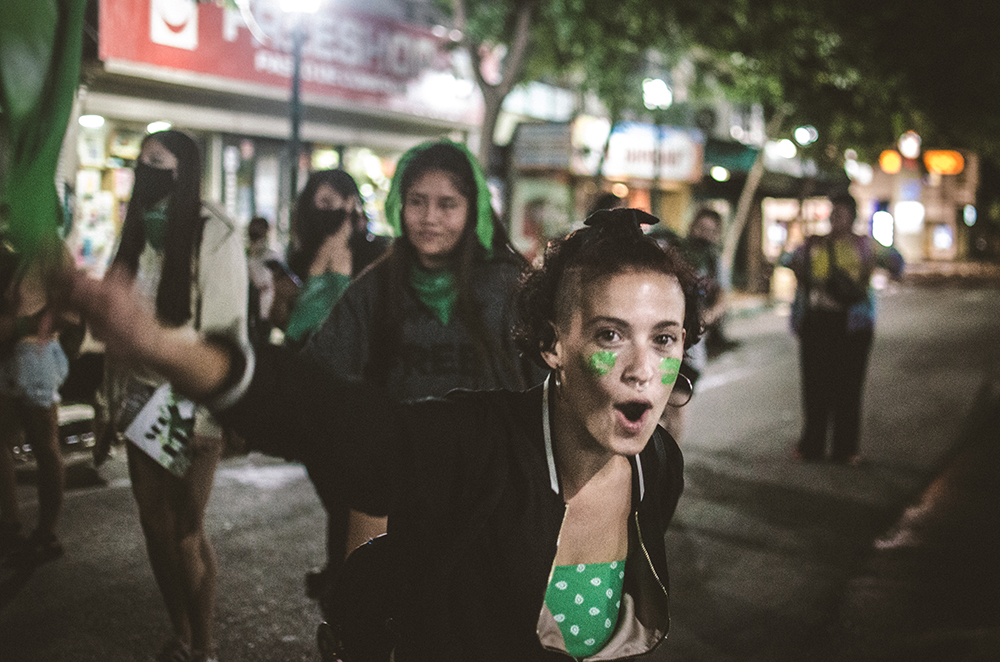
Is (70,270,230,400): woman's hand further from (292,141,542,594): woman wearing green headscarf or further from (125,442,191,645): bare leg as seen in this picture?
(125,442,191,645): bare leg

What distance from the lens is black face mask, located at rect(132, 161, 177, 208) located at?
3004 mm

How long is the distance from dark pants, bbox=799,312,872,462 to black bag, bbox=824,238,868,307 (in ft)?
0.49

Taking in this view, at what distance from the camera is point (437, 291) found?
3016 mm

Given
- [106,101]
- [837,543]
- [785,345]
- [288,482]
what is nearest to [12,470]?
[288,482]

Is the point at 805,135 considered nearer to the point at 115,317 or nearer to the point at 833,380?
the point at 833,380

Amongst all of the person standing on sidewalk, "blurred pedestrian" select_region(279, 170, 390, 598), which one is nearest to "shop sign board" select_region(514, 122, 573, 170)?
the person standing on sidewalk

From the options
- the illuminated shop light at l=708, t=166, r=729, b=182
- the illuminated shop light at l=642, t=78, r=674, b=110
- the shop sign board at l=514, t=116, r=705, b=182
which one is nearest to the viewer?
the illuminated shop light at l=642, t=78, r=674, b=110

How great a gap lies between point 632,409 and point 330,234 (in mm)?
3115

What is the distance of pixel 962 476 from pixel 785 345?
8.55 meters

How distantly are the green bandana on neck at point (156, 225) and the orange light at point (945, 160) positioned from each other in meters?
46.3

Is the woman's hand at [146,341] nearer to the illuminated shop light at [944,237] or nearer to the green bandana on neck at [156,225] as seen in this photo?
the green bandana on neck at [156,225]

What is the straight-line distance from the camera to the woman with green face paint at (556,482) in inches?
61.4

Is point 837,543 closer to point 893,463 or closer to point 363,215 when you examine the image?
point 893,463

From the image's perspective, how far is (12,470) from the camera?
4.52m
